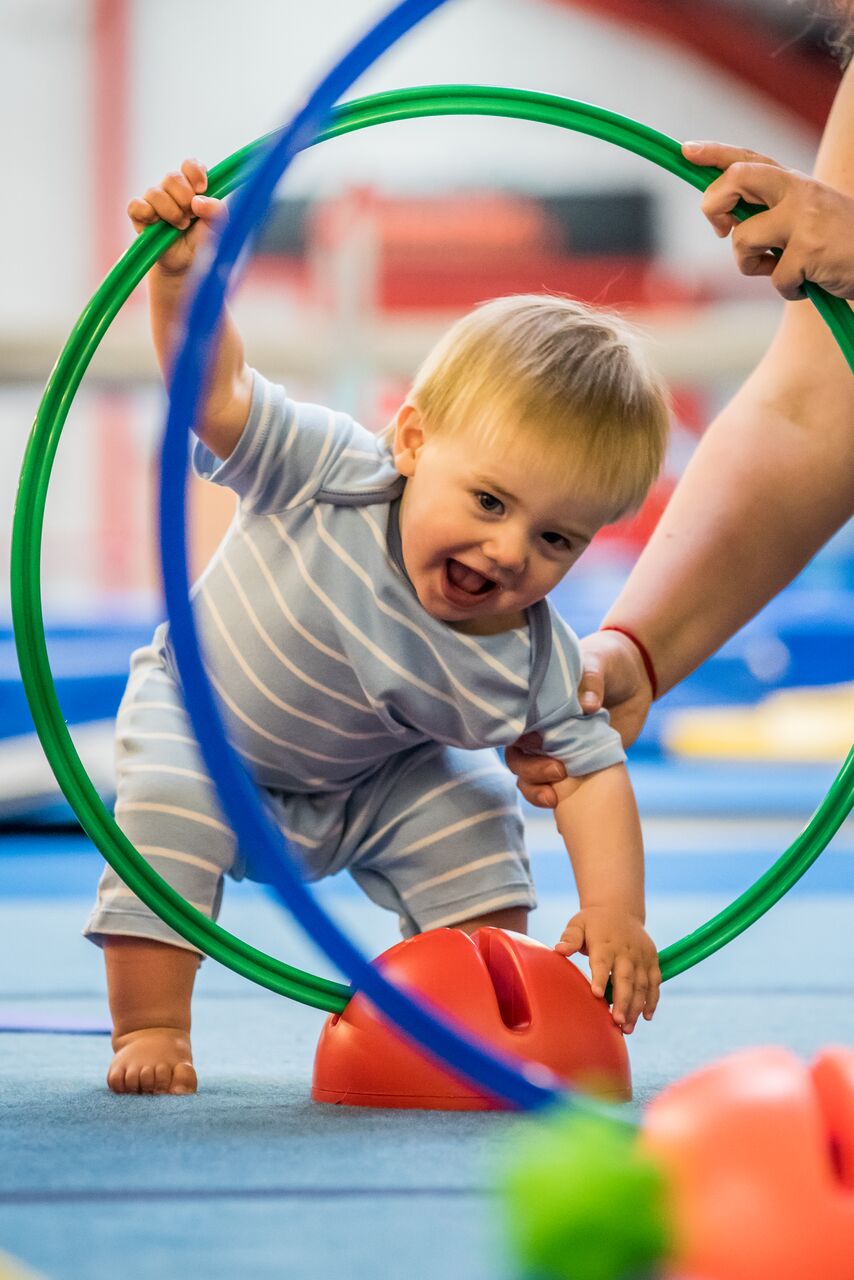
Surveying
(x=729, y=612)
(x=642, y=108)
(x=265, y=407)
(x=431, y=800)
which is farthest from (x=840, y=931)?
(x=642, y=108)

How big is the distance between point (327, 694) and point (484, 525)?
0.17m

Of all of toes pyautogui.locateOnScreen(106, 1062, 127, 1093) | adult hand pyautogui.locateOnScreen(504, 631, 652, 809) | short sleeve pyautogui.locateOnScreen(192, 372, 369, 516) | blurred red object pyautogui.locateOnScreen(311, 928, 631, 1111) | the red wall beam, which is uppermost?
the red wall beam

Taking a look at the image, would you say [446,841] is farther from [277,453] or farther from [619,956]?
[277,453]

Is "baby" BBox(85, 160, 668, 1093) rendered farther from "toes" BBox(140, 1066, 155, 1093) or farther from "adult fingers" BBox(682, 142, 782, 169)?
"adult fingers" BBox(682, 142, 782, 169)

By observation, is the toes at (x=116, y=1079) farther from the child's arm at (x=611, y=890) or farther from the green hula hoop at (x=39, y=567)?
the child's arm at (x=611, y=890)

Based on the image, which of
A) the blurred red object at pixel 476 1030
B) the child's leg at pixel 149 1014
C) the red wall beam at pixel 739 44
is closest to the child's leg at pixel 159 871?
the child's leg at pixel 149 1014

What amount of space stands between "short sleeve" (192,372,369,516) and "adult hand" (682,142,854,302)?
0.29 meters

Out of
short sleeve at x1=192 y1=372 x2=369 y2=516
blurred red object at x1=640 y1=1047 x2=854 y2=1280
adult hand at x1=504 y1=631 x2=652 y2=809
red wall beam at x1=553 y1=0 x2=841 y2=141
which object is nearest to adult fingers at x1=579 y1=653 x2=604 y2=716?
adult hand at x1=504 y1=631 x2=652 y2=809

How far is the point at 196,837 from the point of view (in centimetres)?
108

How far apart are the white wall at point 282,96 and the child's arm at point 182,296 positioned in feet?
17.9

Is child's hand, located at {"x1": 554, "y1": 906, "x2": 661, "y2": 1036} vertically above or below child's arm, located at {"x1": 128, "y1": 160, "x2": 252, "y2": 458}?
below

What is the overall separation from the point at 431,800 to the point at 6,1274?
A: 0.63 metres

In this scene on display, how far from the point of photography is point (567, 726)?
1.10 meters

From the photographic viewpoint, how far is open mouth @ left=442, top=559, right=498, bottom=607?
1040 millimetres
